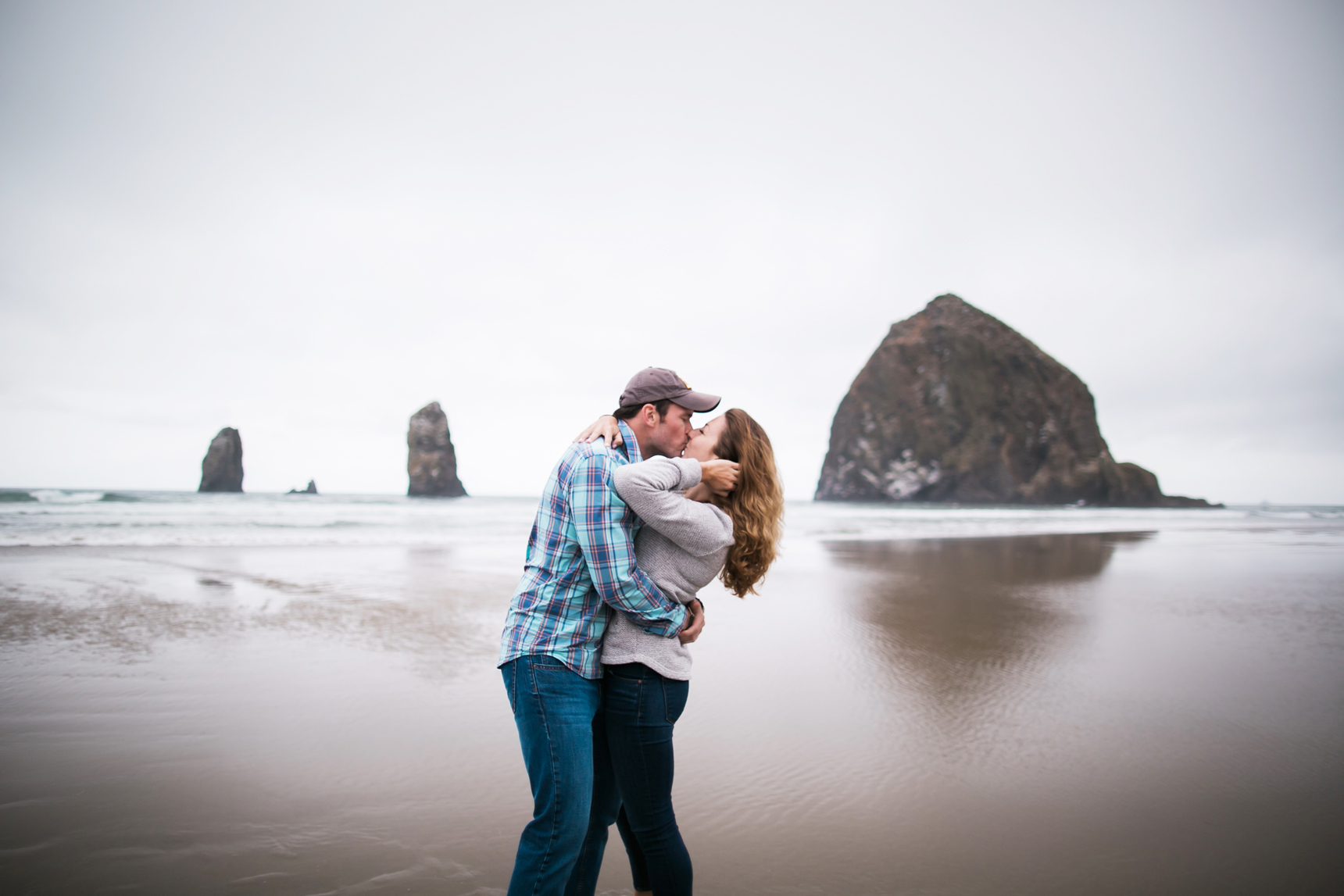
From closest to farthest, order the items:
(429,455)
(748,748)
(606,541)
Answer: (606,541) < (748,748) < (429,455)

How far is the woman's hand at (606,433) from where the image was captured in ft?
6.41

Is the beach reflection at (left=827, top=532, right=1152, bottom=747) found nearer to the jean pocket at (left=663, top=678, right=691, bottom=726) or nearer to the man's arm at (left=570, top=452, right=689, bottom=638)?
the jean pocket at (left=663, top=678, right=691, bottom=726)

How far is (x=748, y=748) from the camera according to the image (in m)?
3.67

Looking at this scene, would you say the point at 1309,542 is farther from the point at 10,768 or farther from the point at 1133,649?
the point at 10,768

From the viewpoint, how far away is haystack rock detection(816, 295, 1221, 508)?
62750mm

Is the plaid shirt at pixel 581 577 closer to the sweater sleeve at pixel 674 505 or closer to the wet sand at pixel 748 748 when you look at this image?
the sweater sleeve at pixel 674 505

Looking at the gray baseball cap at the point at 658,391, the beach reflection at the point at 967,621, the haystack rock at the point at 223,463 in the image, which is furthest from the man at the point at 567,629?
the haystack rock at the point at 223,463

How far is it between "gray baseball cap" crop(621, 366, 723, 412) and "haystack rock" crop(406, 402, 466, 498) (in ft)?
197

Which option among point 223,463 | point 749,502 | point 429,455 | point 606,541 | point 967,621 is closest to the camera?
point 606,541

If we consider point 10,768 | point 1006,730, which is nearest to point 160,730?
point 10,768

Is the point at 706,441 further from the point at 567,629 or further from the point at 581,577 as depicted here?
the point at 567,629

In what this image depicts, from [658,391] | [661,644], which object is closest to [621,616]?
[661,644]

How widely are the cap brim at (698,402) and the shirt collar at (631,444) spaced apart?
0.17 m

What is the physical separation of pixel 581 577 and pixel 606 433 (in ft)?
1.50
